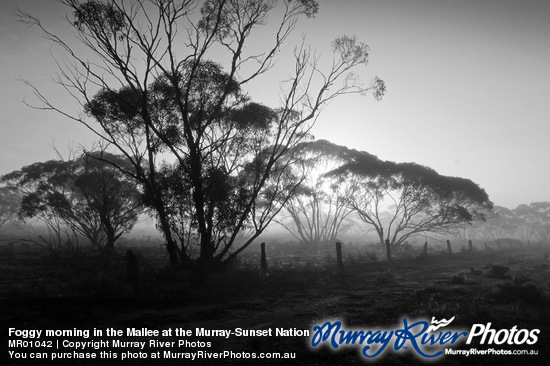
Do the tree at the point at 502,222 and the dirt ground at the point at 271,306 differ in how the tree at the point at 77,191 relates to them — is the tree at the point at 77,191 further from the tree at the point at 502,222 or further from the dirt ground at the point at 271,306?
the tree at the point at 502,222

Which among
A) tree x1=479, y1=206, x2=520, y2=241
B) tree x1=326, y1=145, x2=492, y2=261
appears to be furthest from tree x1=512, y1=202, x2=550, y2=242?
tree x1=326, y1=145, x2=492, y2=261

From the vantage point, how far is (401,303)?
9297 millimetres

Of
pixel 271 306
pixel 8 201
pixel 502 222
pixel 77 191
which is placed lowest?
pixel 502 222

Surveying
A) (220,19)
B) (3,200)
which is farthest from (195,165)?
(3,200)

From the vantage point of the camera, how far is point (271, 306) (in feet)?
29.8

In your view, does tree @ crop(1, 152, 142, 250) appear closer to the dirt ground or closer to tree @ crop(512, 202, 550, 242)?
the dirt ground

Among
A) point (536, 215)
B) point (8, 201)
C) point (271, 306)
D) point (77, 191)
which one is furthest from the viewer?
point (536, 215)

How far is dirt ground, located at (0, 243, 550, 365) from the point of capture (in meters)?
5.64

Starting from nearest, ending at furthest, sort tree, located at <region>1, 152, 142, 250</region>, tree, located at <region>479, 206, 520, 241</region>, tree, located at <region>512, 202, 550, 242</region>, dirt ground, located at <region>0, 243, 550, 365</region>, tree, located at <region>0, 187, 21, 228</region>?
dirt ground, located at <region>0, 243, 550, 365</region> < tree, located at <region>1, 152, 142, 250</region> < tree, located at <region>0, 187, 21, 228</region> < tree, located at <region>479, 206, 520, 241</region> < tree, located at <region>512, 202, 550, 242</region>

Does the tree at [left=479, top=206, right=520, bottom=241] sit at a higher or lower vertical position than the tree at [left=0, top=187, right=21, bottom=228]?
lower

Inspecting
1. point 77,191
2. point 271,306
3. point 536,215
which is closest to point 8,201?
point 77,191

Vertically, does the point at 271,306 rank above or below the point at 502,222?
above

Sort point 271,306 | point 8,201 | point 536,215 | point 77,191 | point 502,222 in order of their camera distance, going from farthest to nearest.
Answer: point 536,215 < point 502,222 < point 8,201 < point 77,191 < point 271,306

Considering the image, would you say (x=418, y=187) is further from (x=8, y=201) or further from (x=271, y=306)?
(x=8, y=201)
